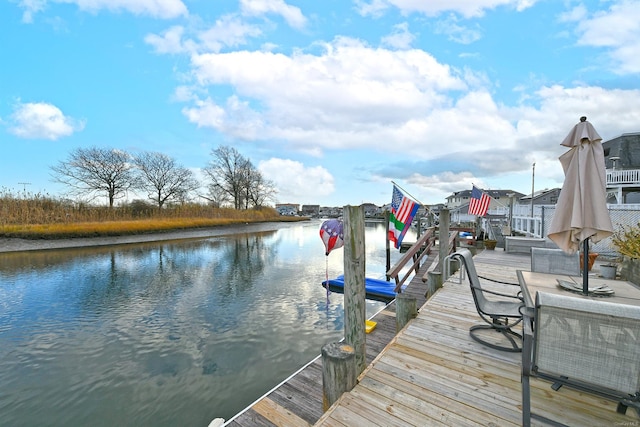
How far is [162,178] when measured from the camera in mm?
34375

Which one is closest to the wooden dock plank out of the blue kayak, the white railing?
the blue kayak

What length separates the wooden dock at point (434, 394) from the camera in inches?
73.0

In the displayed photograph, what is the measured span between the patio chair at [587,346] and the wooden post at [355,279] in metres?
1.27

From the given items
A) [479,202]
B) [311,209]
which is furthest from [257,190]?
[311,209]

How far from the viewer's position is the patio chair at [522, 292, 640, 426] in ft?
4.50

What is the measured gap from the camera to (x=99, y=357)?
5.00 meters

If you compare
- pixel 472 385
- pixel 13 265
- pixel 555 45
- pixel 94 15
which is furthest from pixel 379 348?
pixel 13 265

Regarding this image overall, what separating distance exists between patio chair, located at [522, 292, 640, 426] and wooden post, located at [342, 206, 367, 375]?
1271mm

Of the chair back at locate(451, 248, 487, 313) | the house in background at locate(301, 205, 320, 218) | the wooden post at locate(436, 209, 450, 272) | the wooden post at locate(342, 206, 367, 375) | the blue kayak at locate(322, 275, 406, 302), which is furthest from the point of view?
the house in background at locate(301, 205, 320, 218)

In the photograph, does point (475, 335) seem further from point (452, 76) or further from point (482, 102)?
point (482, 102)

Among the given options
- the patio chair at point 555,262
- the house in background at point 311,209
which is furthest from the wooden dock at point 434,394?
the house in background at point 311,209

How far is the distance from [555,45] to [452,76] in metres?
2.81

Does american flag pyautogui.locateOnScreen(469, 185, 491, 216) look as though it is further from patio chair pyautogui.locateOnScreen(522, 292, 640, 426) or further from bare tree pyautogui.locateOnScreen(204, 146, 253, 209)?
bare tree pyautogui.locateOnScreen(204, 146, 253, 209)

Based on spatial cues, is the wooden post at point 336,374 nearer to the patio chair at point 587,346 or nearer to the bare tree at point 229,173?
the patio chair at point 587,346
